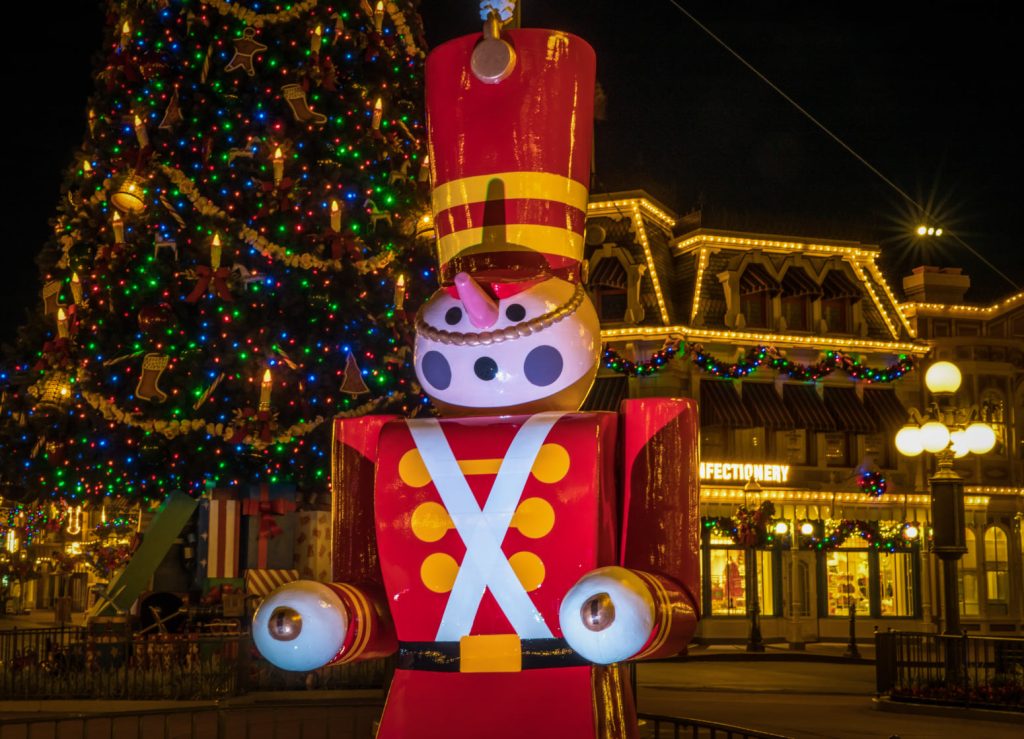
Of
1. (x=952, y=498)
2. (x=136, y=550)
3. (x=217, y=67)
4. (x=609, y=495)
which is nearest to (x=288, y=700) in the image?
(x=136, y=550)

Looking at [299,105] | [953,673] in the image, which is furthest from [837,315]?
[299,105]

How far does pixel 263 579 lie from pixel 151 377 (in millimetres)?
3129

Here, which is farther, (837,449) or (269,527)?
(837,449)

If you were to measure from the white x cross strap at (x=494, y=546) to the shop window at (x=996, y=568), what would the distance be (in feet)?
97.5

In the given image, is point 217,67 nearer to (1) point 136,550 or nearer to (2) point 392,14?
(2) point 392,14

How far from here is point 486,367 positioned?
5480mm

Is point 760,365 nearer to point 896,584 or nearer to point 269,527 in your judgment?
point 896,584

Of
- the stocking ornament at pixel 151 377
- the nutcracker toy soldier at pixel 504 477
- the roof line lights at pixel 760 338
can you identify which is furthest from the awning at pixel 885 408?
the nutcracker toy soldier at pixel 504 477

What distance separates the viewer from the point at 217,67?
13.4 m

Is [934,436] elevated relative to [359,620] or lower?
elevated

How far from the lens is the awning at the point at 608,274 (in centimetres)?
2878

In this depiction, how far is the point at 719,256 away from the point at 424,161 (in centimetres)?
1777

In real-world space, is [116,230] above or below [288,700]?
above

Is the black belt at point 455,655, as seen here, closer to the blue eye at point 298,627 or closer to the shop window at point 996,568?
the blue eye at point 298,627
